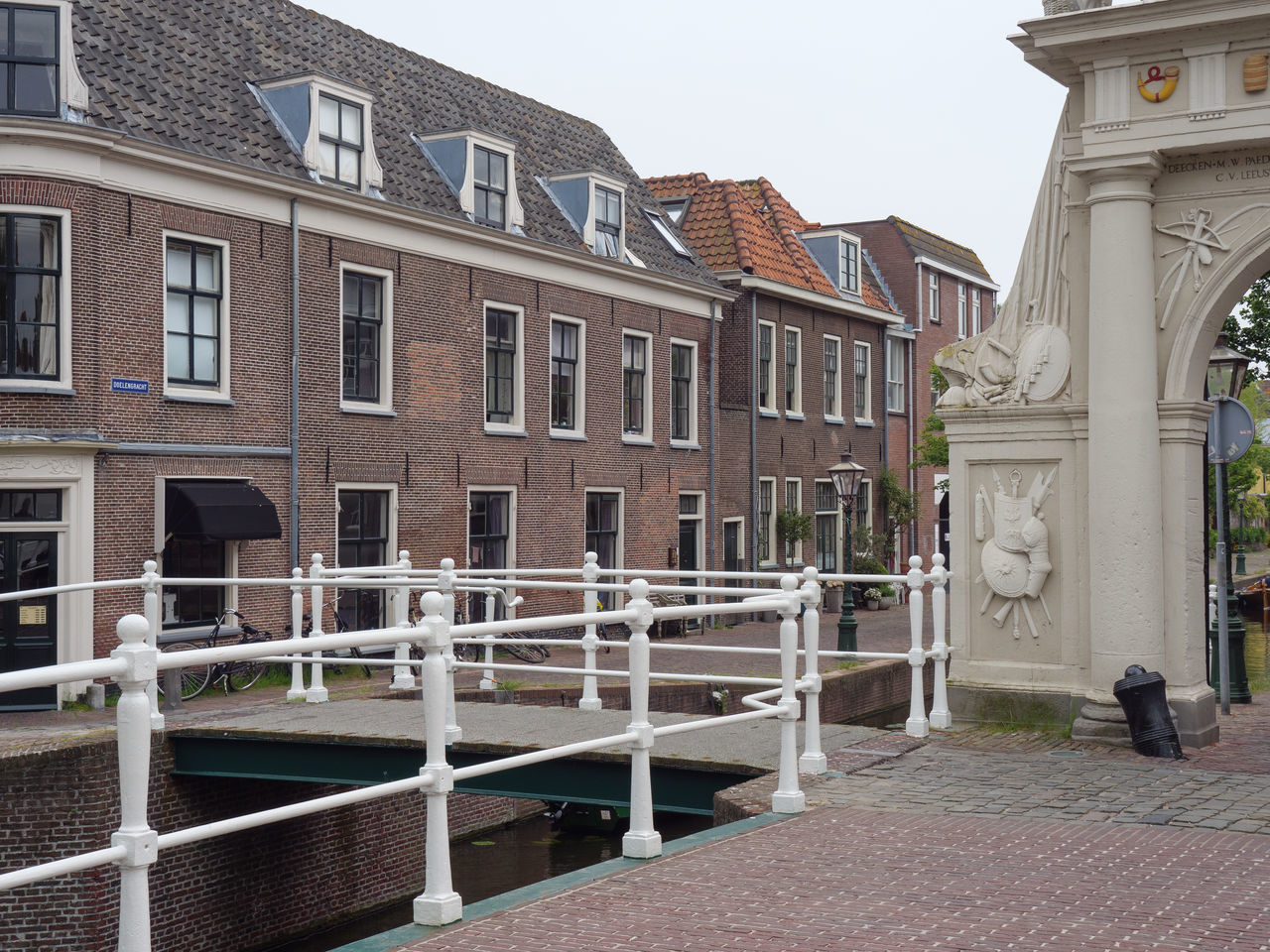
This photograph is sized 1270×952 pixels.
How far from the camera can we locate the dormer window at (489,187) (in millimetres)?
21531

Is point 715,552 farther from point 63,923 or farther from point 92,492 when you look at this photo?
point 63,923

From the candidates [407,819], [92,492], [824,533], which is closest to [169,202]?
[92,492]

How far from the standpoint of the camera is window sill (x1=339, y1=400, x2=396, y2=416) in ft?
61.8

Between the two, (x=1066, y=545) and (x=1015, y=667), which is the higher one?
(x=1066, y=545)

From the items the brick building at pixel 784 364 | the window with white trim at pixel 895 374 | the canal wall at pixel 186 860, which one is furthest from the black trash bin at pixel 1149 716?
the window with white trim at pixel 895 374

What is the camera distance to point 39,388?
15125 millimetres

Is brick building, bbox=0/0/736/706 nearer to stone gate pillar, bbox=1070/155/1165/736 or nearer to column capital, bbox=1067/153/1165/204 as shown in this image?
stone gate pillar, bbox=1070/155/1165/736

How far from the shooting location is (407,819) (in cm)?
1295

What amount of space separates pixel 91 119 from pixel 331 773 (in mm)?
9131

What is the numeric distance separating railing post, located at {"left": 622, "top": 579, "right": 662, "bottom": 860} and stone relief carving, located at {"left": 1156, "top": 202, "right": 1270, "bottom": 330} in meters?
5.39

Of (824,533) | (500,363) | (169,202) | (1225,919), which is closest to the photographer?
(1225,919)

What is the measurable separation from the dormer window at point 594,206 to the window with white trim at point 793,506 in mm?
7637

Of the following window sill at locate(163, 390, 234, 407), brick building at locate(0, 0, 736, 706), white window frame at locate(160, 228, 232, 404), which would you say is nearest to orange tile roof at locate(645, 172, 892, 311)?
brick building at locate(0, 0, 736, 706)

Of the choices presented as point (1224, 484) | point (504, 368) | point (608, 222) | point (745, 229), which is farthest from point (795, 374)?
point (1224, 484)
